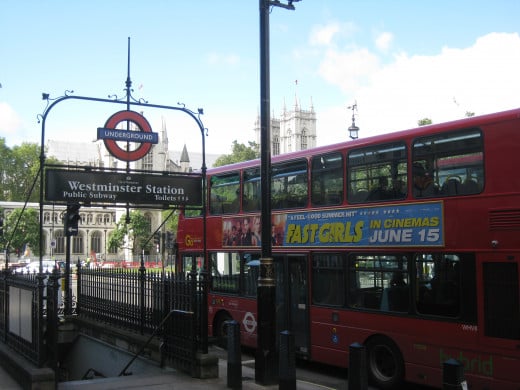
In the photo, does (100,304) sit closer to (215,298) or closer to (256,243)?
(215,298)

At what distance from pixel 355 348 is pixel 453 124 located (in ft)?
13.0

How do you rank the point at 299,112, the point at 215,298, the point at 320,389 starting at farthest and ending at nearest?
the point at 299,112
the point at 215,298
the point at 320,389

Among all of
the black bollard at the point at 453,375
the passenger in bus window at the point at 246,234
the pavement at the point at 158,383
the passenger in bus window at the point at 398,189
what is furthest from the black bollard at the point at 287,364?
the passenger in bus window at the point at 246,234

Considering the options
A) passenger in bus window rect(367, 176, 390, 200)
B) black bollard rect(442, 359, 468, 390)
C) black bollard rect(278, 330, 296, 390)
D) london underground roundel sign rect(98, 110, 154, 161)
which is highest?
london underground roundel sign rect(98, 110, 154, 161)

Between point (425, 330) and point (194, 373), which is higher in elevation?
point (425, 330)

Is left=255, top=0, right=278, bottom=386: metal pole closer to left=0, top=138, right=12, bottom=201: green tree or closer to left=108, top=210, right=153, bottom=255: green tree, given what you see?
left=108, top=210, right=153, bottom=255: green tree

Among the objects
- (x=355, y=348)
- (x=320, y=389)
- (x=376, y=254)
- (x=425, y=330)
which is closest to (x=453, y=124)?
(x=376, y=254)

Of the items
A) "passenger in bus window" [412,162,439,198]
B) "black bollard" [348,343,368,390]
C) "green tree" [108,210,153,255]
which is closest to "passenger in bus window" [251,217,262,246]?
"passenger in bus window" [412,162,439,198]

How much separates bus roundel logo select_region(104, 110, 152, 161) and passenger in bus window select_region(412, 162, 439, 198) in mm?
4948

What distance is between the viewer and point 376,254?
371 inches

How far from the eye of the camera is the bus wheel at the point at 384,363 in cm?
883

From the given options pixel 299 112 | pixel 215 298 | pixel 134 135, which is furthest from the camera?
pixel 299 112

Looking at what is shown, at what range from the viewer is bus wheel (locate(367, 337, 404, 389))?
8828 mm

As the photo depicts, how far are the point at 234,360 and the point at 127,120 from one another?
4.82 meters
